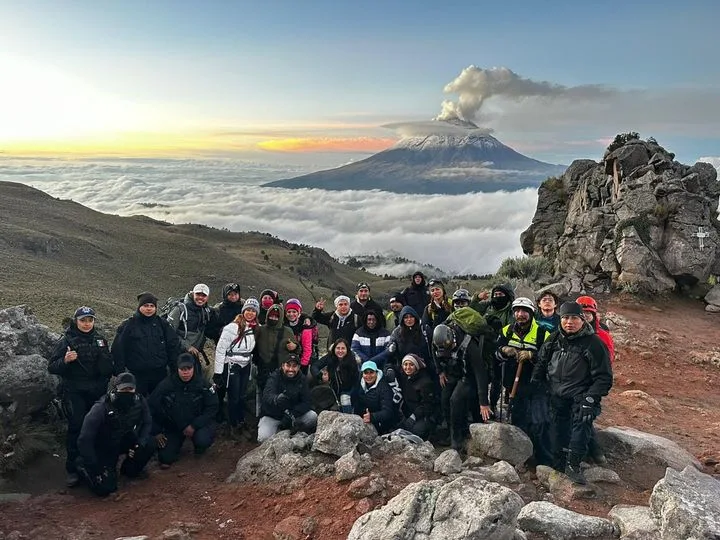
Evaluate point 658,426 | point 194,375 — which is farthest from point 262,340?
Result: point 658,426

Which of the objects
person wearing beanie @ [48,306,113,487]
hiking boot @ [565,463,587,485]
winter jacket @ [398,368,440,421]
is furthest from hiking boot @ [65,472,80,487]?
hiking boot @ [565,463,587,485]

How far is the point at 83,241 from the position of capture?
40.6 meters

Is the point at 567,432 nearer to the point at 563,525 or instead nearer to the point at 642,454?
the point at 642,454

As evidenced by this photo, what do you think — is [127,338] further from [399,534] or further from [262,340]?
[399,534]

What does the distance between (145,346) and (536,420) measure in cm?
561

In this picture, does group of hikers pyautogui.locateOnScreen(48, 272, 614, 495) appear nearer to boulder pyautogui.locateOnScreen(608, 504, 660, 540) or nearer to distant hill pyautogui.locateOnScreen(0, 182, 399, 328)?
boulder pyautogui.locateOnScreen(608, 504, 660, 540)

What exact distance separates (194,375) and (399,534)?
13.5ft

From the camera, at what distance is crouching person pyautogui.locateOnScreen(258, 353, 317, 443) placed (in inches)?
293

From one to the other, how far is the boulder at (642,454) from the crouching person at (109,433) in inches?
251

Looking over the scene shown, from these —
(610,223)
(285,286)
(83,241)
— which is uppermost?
(610,223)

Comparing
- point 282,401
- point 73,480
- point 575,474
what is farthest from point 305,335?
point 575,474

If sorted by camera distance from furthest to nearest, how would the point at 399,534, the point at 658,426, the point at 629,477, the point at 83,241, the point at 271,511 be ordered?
the point at 83,241 < the point at 658,426 < the point at 629,477 < the point at 271,511 < the point at 399,534

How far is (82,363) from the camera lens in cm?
682

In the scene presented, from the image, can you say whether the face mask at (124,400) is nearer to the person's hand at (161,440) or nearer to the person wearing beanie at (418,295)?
the person's hand at (161,440)
